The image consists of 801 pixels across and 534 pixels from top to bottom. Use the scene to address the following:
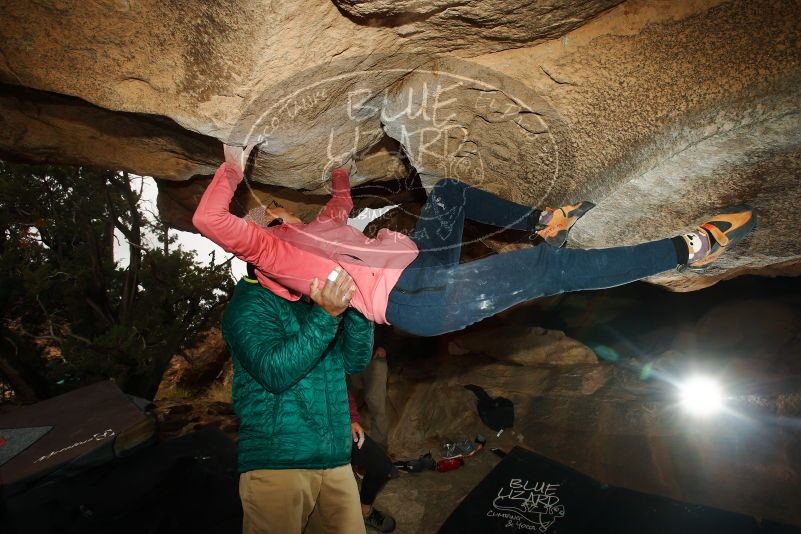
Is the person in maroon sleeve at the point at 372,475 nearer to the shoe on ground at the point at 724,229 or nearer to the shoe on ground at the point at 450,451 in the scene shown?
the shoe on ground at the point at 450,451

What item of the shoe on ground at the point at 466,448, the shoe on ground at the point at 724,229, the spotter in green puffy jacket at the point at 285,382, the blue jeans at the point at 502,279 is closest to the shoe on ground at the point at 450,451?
the shoe on ground at the point at 466,448

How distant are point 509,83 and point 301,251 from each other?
1549mm

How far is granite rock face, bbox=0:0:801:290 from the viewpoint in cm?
189

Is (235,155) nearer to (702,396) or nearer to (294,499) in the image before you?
(294,499)

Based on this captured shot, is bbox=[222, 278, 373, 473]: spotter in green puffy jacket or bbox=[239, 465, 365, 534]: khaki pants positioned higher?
bbox=[222, 278, 373, 473]: spotter in green puffy jacket

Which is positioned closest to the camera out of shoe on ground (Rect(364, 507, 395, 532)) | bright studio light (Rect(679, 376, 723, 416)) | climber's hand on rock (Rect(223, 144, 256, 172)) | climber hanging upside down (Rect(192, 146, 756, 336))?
climber hanging upside down (Rect(192, 146, 756, 336))

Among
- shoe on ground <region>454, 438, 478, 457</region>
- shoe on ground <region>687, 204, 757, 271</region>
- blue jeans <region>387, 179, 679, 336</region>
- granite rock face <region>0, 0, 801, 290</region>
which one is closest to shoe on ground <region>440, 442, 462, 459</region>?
shoe on ground <region>454, 438, 478, 457</region>

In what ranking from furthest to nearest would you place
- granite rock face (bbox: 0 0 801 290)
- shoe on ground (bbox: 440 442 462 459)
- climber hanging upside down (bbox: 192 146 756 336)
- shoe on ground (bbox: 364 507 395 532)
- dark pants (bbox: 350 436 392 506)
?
shoe on ground (bbox: 440 442 462 459)
shoe on ground (bbox: 364 507 395 532)
dark pants (bbox: 350 436 392 506)
climber hanging upside down (bbox: 192 146 756 336)
granite rock face (bbox: 0 0 801 290)

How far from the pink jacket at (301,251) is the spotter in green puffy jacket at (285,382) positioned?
0.51 feet

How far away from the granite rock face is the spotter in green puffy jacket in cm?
108

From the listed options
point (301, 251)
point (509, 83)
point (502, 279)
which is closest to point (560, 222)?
point (502, 279)

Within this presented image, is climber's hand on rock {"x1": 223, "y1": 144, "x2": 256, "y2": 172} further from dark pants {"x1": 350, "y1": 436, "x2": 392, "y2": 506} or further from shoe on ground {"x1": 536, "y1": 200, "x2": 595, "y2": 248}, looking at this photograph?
dark pants {"x1": 350, "y1": 436, "x2": 392, "y2": 506}

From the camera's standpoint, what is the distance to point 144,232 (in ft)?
36.4

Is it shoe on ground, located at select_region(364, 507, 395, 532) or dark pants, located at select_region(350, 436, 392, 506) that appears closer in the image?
dark pants, located at select_region(350, 436, 392, 506)
